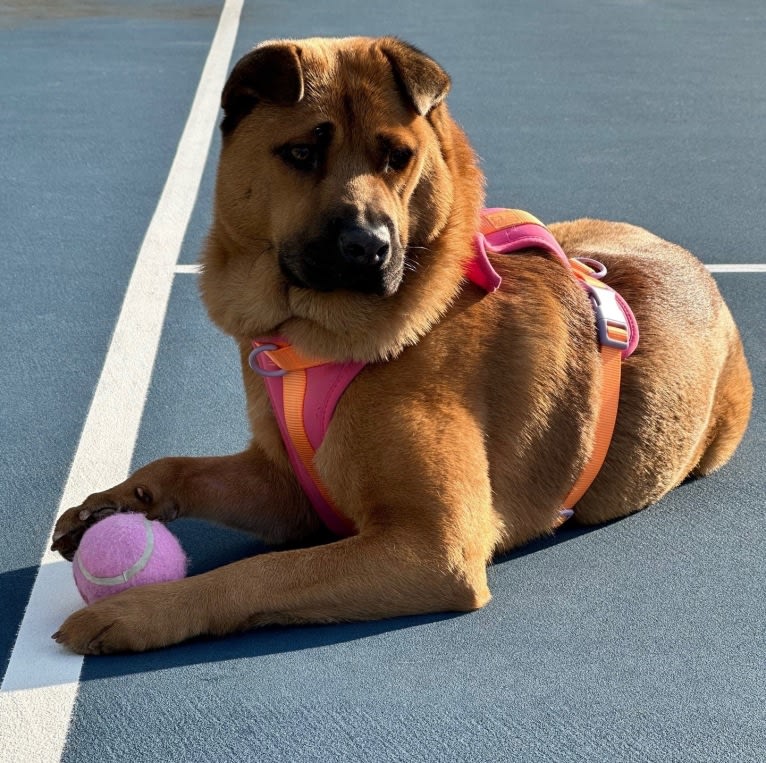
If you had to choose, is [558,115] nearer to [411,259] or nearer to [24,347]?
[24,347]

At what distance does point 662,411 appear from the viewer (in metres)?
4.24

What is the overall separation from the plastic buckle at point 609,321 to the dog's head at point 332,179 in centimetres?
53

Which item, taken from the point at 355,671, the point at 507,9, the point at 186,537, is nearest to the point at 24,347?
the point at 186,537

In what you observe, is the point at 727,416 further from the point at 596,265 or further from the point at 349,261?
the point at 349,261

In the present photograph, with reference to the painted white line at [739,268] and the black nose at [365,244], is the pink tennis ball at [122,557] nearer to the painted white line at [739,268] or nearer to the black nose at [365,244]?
the black nose at [365,244]

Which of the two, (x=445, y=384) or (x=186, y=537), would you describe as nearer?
(x=445, y=384)

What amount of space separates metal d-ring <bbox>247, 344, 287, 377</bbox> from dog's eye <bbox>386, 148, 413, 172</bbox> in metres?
0.66

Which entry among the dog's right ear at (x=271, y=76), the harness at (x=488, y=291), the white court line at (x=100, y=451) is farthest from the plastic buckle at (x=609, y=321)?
Answer: the white court line at (x=100, y=451)

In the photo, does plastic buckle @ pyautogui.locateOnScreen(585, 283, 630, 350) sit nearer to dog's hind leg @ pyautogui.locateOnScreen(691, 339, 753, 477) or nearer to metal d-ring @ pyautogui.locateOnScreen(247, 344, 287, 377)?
dog's hind leg @ pyautogui.locateOnScreen(691, 339, 753, 477)

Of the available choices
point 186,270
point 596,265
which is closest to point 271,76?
point 596,265

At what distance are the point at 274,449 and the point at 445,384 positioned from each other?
0.66 meters

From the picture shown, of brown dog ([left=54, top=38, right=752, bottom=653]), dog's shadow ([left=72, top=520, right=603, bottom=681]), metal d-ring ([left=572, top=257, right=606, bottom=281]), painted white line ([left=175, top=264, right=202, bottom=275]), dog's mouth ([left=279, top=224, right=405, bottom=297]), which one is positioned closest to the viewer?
dog's shadow ([left=72, top=520, right=603, bottom=681])

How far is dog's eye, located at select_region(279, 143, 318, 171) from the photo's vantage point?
3783mm

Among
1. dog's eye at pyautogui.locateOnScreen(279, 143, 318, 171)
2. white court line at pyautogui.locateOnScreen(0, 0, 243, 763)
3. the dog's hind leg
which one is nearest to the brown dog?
dog's eye at pyautogui.locateOnScreen(279, 143, 318, 171)
